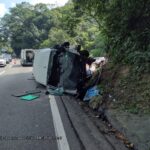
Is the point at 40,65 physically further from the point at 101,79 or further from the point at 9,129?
the point at 9,129

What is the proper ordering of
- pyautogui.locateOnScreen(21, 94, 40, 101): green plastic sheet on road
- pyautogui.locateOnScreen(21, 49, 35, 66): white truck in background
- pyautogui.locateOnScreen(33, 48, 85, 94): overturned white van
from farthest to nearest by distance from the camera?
1. pyautogui.locateOnScreen(21, 49, 35, 66): white truck in background
2. pyautogui.locateOnScreen(33, 48, 85, 94): overturned white van
3. pyautogui.locateOnScreen(21, 94, 40, 101): green plastic sheet on road

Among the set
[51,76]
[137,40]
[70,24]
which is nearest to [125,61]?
[137,40]

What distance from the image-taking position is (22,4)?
95.6 meters

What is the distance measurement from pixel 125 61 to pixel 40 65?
14.7 ft

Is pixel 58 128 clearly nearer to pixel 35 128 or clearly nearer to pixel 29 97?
pixel 35 128

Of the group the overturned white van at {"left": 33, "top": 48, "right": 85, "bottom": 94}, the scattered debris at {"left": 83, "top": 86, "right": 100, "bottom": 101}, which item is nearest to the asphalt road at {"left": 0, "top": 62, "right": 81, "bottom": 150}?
the scattered debris at {"left": 83, "top": 86, "right": 100, "bottom": 101}

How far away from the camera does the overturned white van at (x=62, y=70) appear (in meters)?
11.2

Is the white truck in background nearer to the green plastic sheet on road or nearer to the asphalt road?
the green plastic sheet on road

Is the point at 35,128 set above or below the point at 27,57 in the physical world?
above

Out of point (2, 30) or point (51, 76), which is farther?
point (2, 30)

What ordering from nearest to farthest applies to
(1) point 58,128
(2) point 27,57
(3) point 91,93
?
(1) point 58,128
(3) point 91,93
(2) point 27,57

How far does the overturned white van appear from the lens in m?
11.2

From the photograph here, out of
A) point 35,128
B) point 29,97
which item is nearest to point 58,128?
point 35,128

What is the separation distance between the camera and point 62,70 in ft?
38.1
